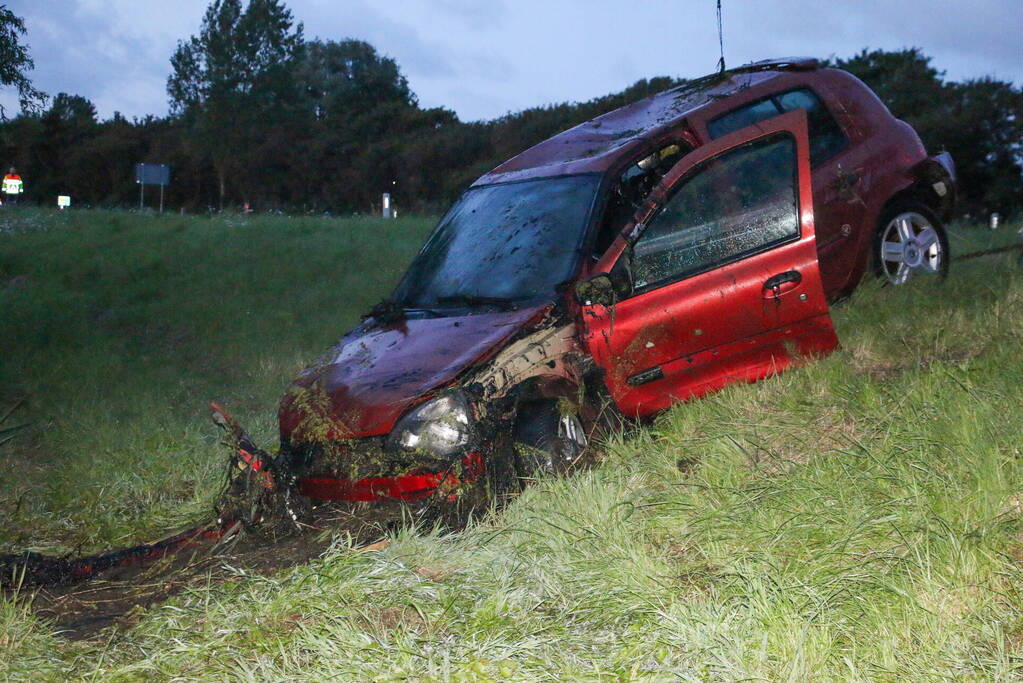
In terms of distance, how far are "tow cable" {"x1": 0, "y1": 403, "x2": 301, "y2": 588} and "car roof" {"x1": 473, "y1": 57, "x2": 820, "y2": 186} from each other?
8.03 ft

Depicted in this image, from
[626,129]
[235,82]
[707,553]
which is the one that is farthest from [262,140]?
[707,553]

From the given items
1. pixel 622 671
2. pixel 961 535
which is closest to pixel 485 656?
pixel 622 671

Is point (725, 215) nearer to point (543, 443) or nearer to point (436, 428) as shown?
point (543, 443)

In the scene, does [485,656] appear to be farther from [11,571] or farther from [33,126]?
[33,126]

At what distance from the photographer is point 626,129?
6.96 metres

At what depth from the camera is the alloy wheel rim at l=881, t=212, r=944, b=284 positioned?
7.20 meters

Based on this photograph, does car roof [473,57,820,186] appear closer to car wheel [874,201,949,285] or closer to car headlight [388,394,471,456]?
car wheel [874,201,949,285]

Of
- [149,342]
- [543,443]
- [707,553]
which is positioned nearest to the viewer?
[707,553]

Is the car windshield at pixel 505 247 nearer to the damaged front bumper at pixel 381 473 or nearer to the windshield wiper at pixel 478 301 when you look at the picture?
the windshield wiper at pixel 478 301

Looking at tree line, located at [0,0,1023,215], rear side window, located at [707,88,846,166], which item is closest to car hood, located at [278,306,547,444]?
rear side window, located at [707,88,846,166]

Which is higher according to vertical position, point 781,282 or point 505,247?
point 505,247

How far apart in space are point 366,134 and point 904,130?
44.7 metres

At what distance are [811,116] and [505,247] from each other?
8.30 ft

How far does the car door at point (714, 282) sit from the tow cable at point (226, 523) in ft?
5.59
